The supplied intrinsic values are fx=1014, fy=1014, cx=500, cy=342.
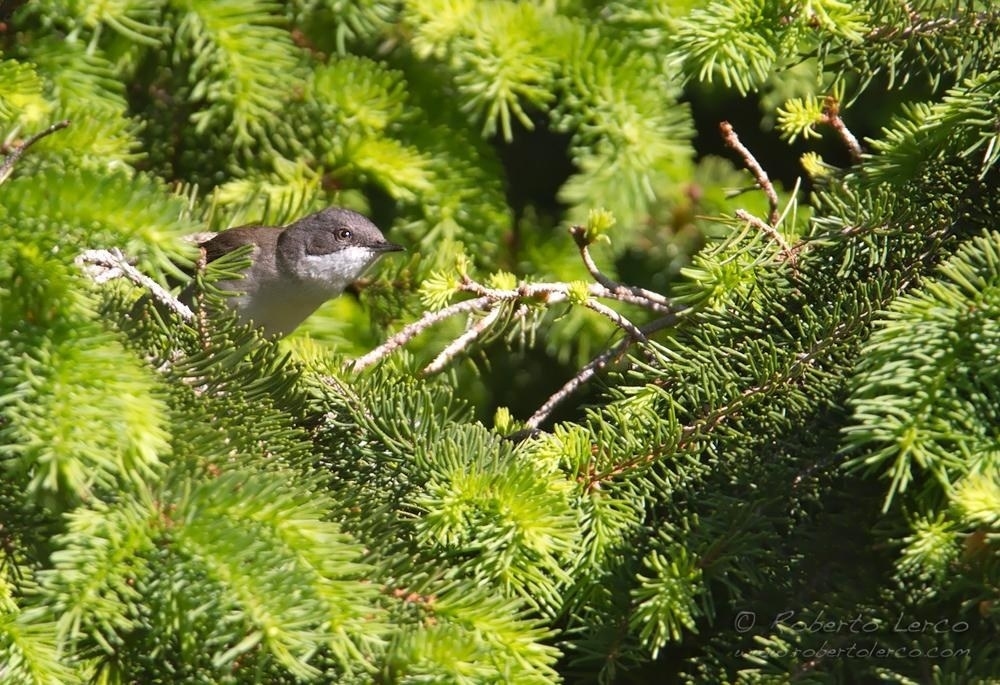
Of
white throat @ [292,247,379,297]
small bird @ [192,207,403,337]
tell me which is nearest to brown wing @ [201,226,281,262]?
small bird @ [192,207,403,337]

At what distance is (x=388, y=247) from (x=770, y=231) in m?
1.44

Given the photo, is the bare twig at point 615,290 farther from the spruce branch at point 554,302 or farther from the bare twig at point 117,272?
the bare twig at point 117,272

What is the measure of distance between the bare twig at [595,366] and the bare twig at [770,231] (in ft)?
0.80

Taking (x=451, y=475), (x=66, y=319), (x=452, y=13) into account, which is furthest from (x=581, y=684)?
(x=452, y=13)

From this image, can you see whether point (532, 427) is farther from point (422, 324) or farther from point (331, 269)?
point (331, 269)

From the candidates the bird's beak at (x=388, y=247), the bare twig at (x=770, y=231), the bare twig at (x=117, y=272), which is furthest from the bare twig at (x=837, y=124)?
the bare twig at (x=117, y=272)

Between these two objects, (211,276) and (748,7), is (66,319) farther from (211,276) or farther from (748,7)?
(748,7)

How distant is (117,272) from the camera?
1506 mm

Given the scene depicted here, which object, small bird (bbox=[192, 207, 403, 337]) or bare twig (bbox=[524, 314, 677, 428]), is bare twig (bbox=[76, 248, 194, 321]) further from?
small bird (bbox=[192, 207, 403, 337])

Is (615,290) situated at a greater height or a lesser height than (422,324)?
greater

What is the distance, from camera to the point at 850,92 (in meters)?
3.18

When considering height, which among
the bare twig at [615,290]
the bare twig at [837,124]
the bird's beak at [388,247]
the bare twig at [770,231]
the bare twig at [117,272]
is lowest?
the bird's beak at [388,247]

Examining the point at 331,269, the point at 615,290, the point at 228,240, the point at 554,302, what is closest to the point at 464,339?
the point at 554,302

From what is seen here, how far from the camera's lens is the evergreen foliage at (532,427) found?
1.28m
